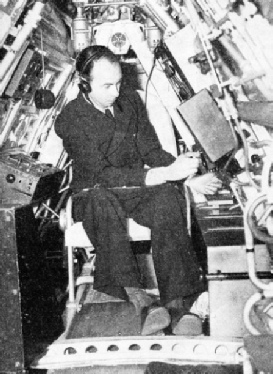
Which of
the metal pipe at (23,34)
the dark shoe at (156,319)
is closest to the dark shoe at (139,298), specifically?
the dark shoe at (156,319)

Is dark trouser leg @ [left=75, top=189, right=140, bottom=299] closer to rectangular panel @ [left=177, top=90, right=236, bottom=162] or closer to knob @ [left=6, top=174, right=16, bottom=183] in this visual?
knob @ [left=6, top=174, right=16, bottom=183]

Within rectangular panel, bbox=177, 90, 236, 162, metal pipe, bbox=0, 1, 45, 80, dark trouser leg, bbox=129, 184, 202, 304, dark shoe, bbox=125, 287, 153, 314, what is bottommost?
dark shoe, bbox=125, 287, 153, 314

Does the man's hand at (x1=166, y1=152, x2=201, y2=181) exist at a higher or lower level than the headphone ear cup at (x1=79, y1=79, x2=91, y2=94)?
lower

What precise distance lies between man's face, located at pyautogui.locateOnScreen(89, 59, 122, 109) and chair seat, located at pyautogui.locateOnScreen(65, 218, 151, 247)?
76 centimetres

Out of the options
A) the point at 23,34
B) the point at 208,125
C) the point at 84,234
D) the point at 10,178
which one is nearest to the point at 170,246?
the point at 84,234

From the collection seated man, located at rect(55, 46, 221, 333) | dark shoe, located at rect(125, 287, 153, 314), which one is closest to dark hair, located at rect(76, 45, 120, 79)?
seated man, located at rect(55, 46, 221, 333)

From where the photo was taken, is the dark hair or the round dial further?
the round dial

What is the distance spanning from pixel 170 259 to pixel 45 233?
1669 millimetres

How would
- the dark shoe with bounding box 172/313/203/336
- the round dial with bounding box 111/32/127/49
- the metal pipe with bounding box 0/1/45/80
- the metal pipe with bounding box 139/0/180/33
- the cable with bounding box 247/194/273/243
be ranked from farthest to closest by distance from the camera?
the round dial with bounding box 111/32/127/49 < the metal pipe with bounding box 139/0/180/33 < the metal pipe with bounding box 0/1/45/80 < the dark shoe with bounding box 172/313/203/336 < the cable with bounding box 247/194/273/243

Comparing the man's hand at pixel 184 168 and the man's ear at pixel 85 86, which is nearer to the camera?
the man's hand at pixel 184 168

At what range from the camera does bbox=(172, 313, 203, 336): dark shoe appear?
2.37 meters

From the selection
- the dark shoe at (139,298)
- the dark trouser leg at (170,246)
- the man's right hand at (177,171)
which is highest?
the man's right hand at (177,171)

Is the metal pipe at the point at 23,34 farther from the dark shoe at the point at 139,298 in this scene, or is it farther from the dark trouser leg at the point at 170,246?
the dark shoe at the point at 139,298

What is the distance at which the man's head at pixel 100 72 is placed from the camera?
267cm
